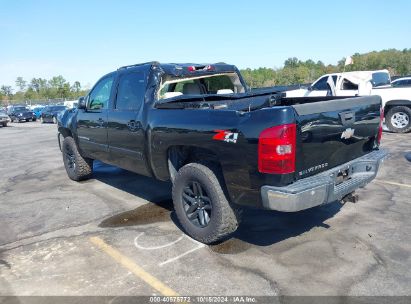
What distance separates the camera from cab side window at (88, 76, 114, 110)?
5844mm

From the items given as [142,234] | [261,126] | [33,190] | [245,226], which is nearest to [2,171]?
[33,190]

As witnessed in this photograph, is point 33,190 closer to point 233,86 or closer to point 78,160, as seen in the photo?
point 78,160

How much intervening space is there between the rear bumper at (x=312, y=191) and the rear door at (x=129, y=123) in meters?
2.10

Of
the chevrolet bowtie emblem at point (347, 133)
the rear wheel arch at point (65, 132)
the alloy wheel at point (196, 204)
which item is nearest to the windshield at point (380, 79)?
the chevrolet bowtie emblem at point (347, 133)

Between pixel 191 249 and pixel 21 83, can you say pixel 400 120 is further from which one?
pixel 21 83

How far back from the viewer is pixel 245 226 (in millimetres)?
4613

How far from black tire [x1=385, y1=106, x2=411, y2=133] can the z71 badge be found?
10.1 m

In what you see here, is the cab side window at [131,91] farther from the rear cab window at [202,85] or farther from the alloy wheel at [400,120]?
the alloy wheel at [400,120]

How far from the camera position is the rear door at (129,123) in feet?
16.0

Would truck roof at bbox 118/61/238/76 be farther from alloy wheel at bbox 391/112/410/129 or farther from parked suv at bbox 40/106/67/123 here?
parked suv at bbox 40/106/67/123

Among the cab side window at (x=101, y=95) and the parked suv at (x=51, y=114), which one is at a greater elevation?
the cab side window at (x=101, y=95)

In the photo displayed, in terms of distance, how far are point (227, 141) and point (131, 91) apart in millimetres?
2185

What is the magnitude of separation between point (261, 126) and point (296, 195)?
0.67m

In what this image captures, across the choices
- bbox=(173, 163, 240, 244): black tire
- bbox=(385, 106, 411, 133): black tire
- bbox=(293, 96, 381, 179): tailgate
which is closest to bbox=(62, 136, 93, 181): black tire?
bbox=(173, 163, 240, 244): black tire
